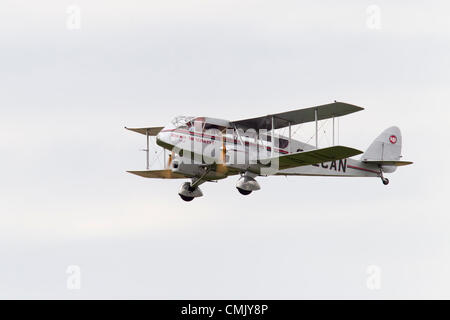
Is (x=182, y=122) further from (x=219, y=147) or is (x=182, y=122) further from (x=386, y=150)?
(x=386, y=150)

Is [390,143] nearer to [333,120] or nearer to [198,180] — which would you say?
[333,120]

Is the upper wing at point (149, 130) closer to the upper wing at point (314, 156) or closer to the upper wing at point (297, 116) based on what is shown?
the upper wing at point (297, 116)

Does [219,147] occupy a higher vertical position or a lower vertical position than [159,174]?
higher

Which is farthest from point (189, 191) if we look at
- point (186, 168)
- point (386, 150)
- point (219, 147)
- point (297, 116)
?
point (386, 150)

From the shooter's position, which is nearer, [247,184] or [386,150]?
[247,184]

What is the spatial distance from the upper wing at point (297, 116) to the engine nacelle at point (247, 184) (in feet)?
6.77

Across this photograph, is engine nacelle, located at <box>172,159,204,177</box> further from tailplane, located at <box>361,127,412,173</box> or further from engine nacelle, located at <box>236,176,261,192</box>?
tailplane, located at <box>361,127,412,173</box>

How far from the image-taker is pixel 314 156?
34.9m

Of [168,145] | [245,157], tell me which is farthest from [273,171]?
[168,145]

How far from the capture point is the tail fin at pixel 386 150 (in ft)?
134

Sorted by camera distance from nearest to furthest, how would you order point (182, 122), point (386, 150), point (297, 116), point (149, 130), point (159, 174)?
point (182, 122) < point (297, 116) < point (159, 174) < point (149, 130) < point (386, 150)

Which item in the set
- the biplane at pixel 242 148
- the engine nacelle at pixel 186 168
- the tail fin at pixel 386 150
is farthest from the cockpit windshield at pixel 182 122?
the tail fin at pixel 386 150

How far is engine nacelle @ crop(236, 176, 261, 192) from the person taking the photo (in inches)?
1417

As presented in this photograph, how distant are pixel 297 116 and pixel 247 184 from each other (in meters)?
3.10
